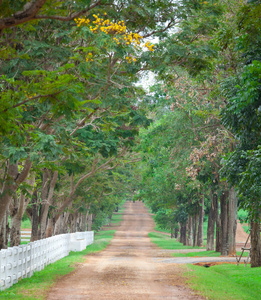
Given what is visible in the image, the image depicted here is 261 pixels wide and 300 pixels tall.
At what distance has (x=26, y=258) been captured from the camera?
48.6ft

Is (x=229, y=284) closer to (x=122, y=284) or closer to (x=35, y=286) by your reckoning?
(x=122, y=284)

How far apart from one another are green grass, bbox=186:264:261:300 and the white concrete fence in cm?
545

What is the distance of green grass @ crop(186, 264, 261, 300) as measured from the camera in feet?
38.4

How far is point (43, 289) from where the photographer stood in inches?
480

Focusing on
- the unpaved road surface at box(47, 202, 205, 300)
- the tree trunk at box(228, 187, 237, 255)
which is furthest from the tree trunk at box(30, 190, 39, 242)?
the tree trunk at box(228, 187, 237, 255)

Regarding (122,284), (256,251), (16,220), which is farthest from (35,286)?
(256,251)

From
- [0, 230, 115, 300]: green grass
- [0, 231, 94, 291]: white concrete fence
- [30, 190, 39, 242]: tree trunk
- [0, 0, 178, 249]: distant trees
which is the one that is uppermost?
[0, 0, 178, 249]: distant trees

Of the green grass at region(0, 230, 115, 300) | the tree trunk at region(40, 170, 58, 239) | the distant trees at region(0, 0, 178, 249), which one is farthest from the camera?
the tree trunk at region(40, 170, 58, 239)

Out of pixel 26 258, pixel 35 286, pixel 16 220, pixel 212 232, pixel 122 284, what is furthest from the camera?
pixel 212 232

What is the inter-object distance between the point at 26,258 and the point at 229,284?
6858 mm

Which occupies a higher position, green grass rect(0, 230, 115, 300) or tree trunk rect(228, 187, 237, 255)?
tree trunk rect(228, 187, 237, 255)

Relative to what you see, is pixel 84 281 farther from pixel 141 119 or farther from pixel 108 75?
pixel 108 75

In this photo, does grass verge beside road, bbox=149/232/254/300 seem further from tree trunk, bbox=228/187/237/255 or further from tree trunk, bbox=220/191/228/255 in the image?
tree trunk, bbox=220/191/228/255

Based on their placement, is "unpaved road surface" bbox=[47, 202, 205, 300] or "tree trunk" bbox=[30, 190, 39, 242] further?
"tree trunk" bbox=[30, 190, 39, 242]
